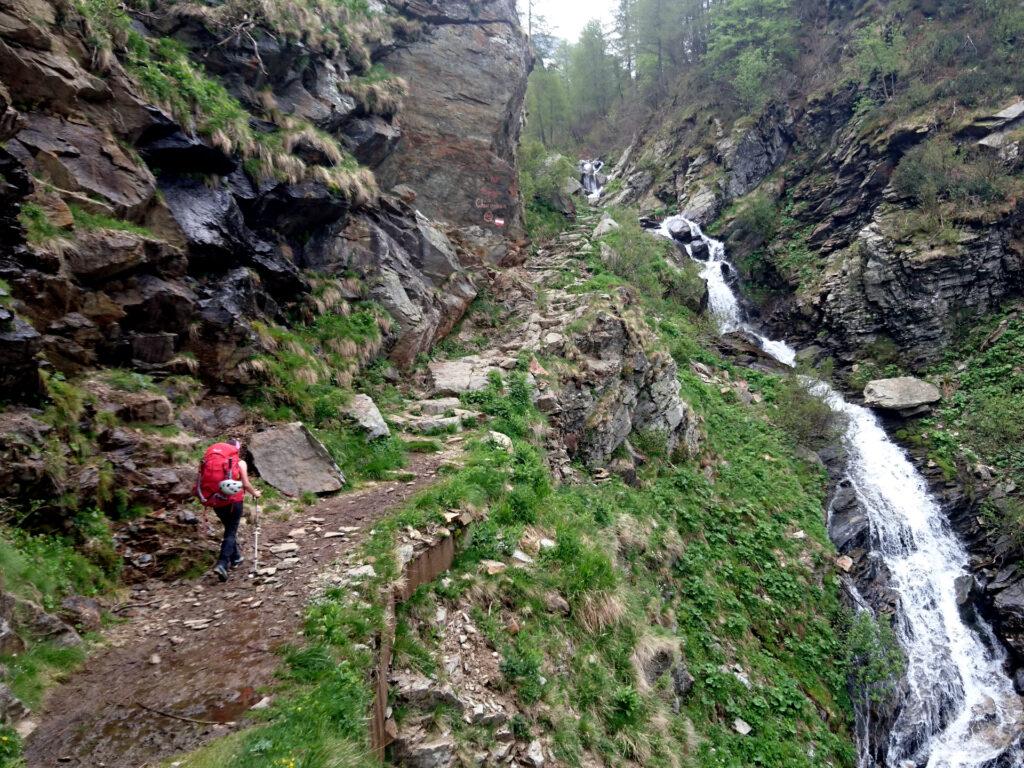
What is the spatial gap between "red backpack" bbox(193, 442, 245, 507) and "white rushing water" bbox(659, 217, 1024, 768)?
42.4 feet

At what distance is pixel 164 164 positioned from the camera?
31.7 feet

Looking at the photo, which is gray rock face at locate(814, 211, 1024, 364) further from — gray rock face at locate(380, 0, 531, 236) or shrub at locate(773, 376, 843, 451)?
gray rock face at locate(380, 0, 531, 236)

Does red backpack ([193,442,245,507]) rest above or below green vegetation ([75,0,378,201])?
below

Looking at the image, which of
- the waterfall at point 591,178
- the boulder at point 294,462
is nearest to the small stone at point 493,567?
the boulder at point 294,462

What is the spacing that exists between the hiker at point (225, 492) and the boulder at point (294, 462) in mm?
1872

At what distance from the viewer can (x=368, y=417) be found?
1030 cm

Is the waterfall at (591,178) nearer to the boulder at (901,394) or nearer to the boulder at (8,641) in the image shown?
the boulder at (901,394)

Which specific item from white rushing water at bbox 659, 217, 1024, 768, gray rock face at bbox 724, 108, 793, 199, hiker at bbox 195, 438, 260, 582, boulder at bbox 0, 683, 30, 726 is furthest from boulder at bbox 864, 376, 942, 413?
boulder at bbox 0, 683, 30, 726

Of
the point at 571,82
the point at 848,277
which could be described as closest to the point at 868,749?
the point at 848,277

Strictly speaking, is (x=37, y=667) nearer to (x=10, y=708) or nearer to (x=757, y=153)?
(x=10, y=708)

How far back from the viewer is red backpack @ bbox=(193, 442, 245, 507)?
584cm

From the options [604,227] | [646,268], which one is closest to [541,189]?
[604,227]

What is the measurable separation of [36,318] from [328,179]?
7.76 meters

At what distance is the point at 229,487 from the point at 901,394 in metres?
23.3
